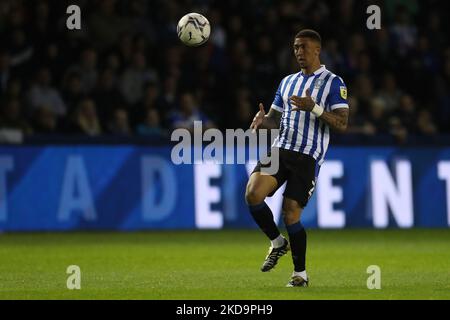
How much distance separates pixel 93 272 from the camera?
10.6m

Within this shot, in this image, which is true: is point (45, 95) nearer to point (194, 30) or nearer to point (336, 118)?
point (194, 30)

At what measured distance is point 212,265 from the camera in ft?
37.4

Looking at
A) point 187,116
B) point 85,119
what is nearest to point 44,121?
point 85,119

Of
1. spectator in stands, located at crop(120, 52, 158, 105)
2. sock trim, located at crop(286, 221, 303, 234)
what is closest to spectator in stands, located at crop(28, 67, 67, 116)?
spectator in stands, located at crop(120, 52, 158, 105)

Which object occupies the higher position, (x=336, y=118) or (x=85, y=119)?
(x=336, y=118)

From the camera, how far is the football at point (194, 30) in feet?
36.0

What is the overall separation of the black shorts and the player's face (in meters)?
0.79

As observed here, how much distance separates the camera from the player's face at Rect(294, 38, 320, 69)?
9.42 metres

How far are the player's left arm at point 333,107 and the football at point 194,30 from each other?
197cm

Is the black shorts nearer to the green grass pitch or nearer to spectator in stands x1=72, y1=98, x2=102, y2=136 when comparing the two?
the green grass pitch

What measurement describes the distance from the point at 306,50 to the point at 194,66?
8.61 meters

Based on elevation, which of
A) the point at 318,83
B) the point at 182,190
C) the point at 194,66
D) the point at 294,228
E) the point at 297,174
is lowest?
the point at 182,190

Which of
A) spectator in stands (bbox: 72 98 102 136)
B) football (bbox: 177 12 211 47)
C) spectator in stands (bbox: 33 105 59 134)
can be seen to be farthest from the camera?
spectator in stands (bbox: 72 98 102 136)

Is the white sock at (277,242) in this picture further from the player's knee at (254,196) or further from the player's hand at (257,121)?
the player's hand at (257,121)
